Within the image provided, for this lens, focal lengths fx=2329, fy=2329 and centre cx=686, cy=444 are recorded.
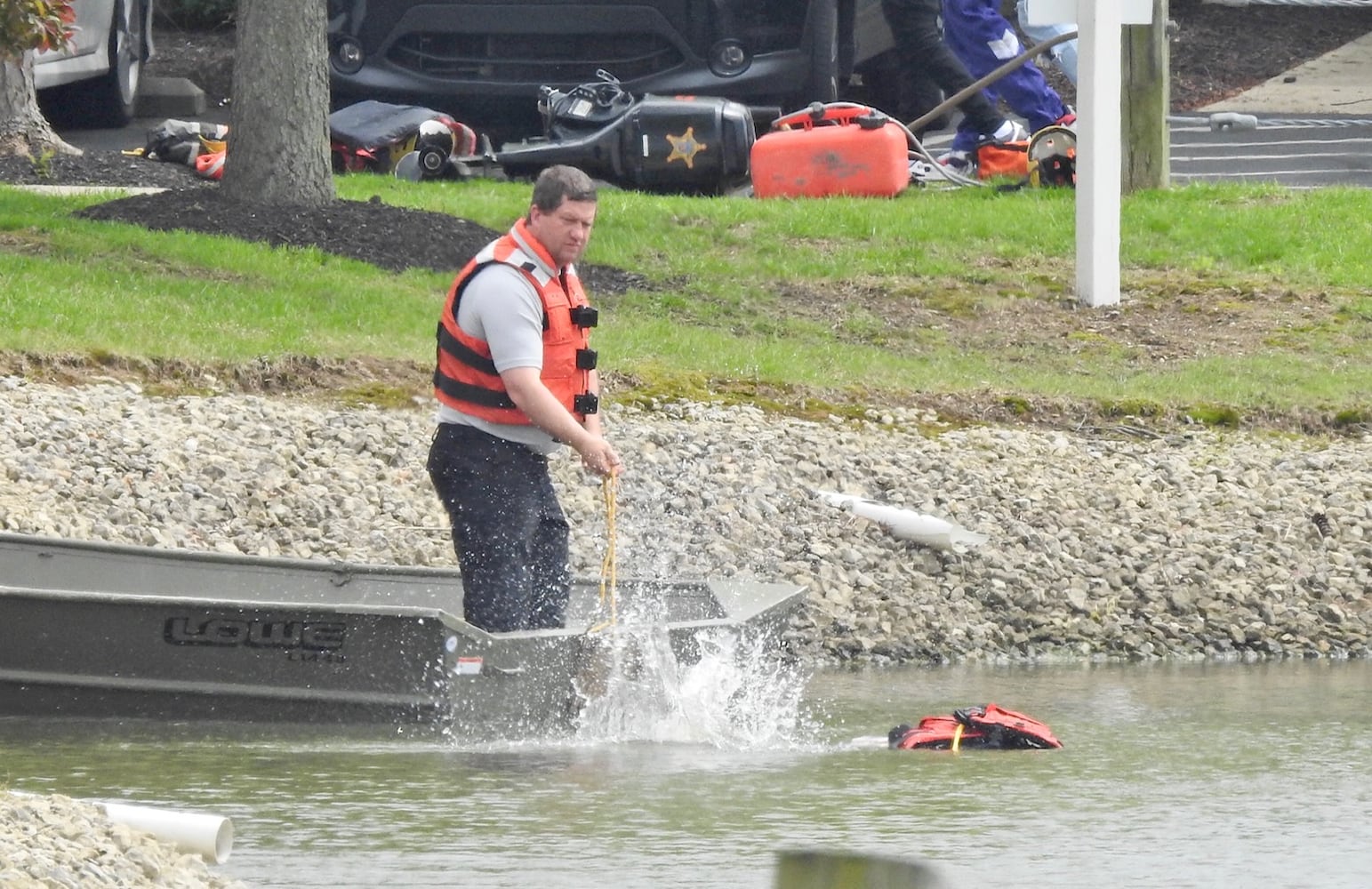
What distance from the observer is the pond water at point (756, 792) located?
21.6ft

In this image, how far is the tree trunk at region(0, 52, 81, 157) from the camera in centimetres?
1739

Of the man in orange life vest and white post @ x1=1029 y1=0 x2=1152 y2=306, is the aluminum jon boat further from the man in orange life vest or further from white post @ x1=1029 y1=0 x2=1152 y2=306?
white post @ x1=1029 y1=0 x2=1152 y2=306

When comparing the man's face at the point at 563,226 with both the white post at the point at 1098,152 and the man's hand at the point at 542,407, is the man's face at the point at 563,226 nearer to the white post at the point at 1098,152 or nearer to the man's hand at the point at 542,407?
the man's hand at the point at 542,407

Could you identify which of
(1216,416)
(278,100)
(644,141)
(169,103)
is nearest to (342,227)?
(278,100)

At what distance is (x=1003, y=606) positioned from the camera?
1064 cm

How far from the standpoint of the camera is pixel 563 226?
7.57 m

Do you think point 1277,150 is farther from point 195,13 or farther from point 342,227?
point 195,13

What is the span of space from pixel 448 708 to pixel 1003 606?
3543mm

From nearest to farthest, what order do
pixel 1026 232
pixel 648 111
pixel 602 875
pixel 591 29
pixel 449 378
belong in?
pixel 602 875 < pixel 449 378 < pixel 1026 232 < pixel 648 111 < pixel 591 29

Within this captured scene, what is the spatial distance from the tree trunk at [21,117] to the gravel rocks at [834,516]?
6539 mm

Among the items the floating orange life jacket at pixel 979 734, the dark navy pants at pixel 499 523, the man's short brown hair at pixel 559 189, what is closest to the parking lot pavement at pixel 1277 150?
the floating orange life jacket at pixel 979 734

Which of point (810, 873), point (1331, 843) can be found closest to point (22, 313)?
point (1331, 843)

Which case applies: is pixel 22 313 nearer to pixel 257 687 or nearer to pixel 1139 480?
pixel 257 687

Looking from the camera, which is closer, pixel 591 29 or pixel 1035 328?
pixel 1035 328
